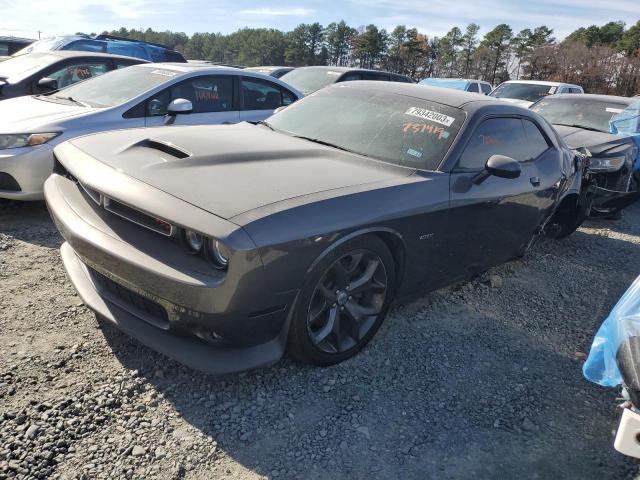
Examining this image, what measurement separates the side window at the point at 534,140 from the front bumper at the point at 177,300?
2.71m

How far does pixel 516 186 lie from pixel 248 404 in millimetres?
2475

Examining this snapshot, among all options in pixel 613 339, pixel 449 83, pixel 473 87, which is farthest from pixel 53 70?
pixel 473 87

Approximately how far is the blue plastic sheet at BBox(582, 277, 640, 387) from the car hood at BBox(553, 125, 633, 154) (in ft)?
13.9

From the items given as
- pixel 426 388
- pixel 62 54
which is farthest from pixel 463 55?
pixel 426 388

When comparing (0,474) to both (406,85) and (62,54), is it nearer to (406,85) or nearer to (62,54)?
(406,85)

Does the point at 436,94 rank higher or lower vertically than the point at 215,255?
higher

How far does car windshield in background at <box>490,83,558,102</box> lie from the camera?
12984 mm

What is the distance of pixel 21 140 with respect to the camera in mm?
4238

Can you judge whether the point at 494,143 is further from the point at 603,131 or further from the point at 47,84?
the point at 47,84

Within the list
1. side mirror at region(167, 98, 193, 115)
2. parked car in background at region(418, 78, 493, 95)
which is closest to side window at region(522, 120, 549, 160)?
side mirror at region(167, 98, 193, 115)

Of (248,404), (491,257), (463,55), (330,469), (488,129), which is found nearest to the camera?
(330,469)

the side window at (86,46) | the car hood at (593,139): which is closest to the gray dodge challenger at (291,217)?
the car hood at (593,139)

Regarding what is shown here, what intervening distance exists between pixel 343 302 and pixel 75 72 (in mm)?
5957

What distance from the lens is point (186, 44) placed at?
3467 inches
